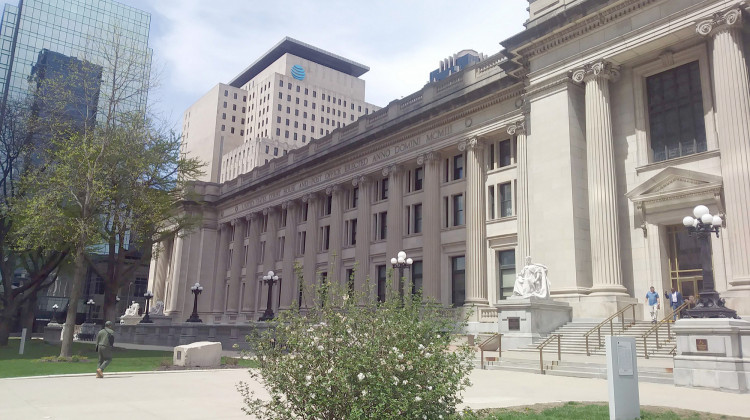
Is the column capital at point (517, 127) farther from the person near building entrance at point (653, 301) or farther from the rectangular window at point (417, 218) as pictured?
the person near building entrance at point (653, 301)

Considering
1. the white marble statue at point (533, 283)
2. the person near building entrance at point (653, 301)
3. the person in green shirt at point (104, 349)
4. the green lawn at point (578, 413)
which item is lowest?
the green lawn at point (578, 413)

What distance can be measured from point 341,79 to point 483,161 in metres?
98.3

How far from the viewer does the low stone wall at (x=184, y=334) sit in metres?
28.9

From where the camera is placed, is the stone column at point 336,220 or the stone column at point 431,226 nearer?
the stone column at point 431,226

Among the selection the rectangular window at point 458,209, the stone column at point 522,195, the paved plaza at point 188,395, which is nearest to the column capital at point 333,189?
the rectangular window at point 458,209

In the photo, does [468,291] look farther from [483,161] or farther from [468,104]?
[468,104]

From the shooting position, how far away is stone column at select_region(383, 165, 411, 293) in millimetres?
37844

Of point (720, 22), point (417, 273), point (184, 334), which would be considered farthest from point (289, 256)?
point (720, 22)

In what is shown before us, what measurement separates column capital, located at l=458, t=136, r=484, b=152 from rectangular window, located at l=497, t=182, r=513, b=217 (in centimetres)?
285

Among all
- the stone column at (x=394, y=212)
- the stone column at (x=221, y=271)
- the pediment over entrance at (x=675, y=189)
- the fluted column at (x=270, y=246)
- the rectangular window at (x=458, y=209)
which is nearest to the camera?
the pediment over entrance at (x=675, y=189)

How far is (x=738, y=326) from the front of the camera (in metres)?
13.5

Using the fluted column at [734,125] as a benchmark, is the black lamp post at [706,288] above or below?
below

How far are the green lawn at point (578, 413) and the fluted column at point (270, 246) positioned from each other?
4426cm

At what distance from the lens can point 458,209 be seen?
116ft
